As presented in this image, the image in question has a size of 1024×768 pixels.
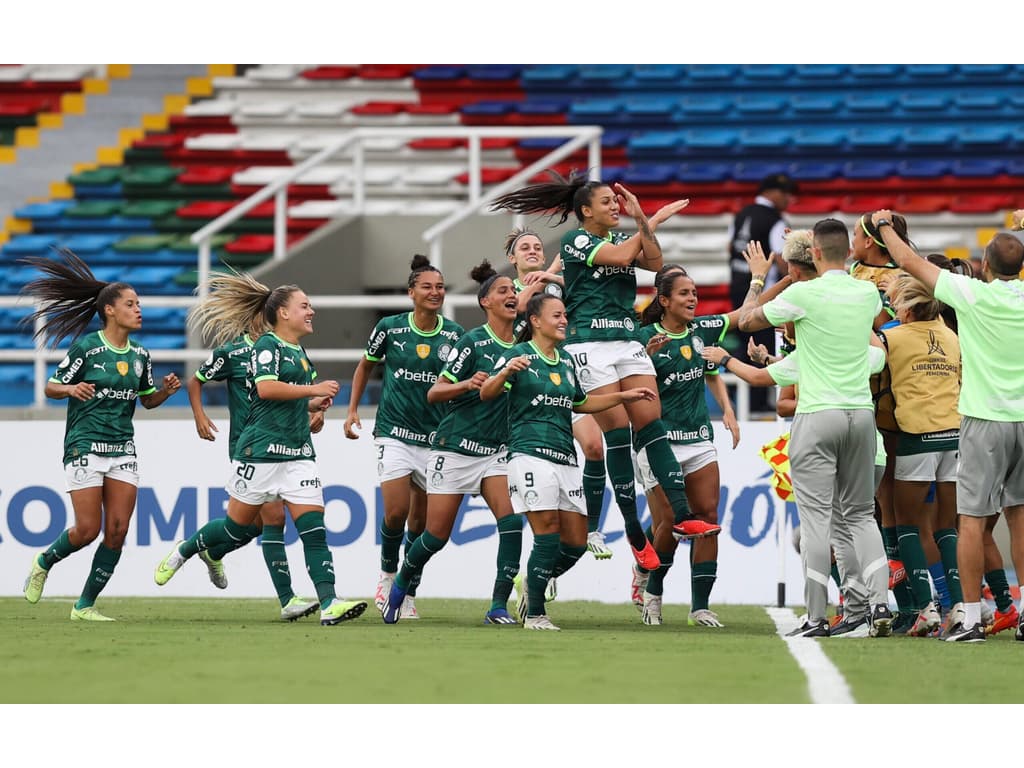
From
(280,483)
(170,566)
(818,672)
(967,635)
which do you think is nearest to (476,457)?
(280,483)

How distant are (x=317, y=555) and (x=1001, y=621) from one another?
3775 millimetres

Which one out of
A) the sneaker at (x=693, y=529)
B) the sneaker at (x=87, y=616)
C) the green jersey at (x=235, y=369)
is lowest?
the sneaker at (x=87, y=616)

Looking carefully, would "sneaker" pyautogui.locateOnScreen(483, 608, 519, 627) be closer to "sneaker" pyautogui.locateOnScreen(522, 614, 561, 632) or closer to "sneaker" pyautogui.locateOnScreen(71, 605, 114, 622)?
"sneaker" pyautogui.locateOnScreen(522, 614, 561, 632)

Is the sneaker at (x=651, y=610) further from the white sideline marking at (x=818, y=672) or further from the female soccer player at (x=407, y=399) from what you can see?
the female soccer player at (x=407, y=399)

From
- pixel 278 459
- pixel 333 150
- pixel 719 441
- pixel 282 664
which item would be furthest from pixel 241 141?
pixel 282 664

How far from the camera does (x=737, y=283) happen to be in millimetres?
14828

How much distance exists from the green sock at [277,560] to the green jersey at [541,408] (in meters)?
1.66

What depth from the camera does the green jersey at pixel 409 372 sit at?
9.84 meters

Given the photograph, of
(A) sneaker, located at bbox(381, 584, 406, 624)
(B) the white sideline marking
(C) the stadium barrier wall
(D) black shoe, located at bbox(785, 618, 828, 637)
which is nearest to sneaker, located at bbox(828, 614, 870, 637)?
(D) black shoe, located at bbox(785, 618, 828, 637)

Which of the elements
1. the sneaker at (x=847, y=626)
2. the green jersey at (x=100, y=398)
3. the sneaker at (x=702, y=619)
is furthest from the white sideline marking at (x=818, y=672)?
the green jersey at (x=100, y=398)

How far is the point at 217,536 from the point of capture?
955cm

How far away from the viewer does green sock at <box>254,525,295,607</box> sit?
9445 mm

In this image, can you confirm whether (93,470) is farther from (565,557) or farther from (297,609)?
(565,557)

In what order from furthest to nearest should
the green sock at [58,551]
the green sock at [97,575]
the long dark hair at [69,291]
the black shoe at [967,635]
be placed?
the long dark hair at [69,291]
the green sock at [58,551]
the green sock at [97,575]
the black shoe at [967,635]
